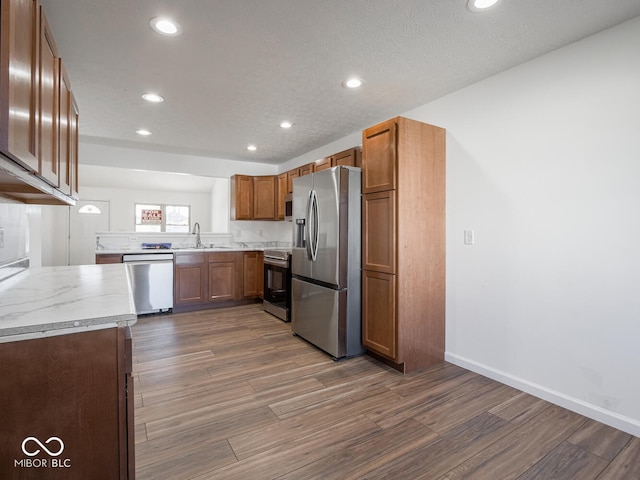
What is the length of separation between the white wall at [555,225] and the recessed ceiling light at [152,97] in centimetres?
270

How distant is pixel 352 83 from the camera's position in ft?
9.14

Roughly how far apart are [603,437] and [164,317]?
4.64 m

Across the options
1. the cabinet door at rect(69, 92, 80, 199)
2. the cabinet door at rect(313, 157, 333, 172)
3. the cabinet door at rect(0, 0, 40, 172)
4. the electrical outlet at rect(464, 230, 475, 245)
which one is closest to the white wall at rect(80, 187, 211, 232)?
the cabinet door at rect(313, 157, 333, 172)

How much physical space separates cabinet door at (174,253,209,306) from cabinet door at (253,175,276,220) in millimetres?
1232

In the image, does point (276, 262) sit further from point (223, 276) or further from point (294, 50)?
point (294, 50)

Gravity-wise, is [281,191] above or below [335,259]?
above

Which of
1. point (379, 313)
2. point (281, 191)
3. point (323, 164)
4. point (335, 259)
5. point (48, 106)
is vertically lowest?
point (379, 313)

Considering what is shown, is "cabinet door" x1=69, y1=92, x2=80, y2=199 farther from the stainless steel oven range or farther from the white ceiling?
the stainless steel oven range

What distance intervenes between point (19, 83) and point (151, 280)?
382 centimetres

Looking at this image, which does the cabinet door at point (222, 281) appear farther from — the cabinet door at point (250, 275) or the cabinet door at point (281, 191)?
the cabinet door at point (281, 191)

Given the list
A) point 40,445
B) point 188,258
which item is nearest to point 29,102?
point 40,445

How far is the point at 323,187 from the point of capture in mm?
3197

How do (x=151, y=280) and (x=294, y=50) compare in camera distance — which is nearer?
(x=294, y=50)

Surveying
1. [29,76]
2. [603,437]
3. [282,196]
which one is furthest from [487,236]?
[282,196]
